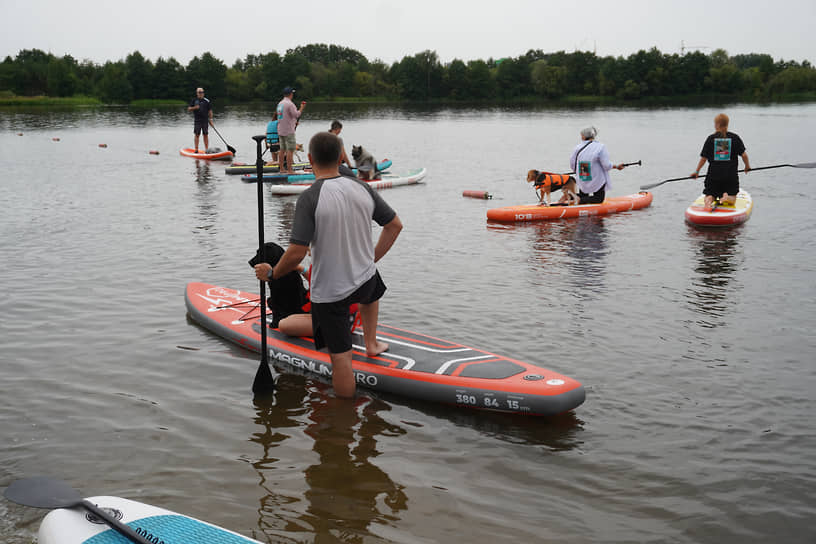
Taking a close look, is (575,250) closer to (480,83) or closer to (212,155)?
(212,155)

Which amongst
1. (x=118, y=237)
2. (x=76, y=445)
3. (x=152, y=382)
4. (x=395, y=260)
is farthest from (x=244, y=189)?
(x=76, y=445)

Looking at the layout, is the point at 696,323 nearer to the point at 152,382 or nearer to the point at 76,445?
the point at 152,382

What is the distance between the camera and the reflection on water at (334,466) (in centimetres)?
404

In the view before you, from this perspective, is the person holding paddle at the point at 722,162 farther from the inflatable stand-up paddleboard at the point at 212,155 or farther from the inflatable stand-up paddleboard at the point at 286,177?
the inflatable stand-up paddleboard at the point at 212,155

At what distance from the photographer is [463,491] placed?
4387mm

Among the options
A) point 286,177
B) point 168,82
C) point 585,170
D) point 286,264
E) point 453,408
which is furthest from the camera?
point 168,82

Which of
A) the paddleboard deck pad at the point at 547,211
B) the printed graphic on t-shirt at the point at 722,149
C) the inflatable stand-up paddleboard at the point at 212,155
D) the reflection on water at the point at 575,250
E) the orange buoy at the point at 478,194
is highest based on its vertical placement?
the printed graphic on t-shirt at the point at 722,149

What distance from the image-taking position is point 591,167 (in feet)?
46.4

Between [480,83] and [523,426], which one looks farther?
[480,83]

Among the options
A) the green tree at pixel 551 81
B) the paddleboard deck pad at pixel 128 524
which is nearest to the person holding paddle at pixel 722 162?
the paddleboard deck pad at pixel 128 524

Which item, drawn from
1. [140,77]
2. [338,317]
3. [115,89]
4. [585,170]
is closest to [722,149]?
[585,170]

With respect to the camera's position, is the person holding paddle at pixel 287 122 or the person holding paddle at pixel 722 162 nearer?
the person holding paddle at pixel 722 162

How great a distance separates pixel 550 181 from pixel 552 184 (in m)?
0.11

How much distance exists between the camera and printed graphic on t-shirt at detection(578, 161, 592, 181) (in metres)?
14.2
